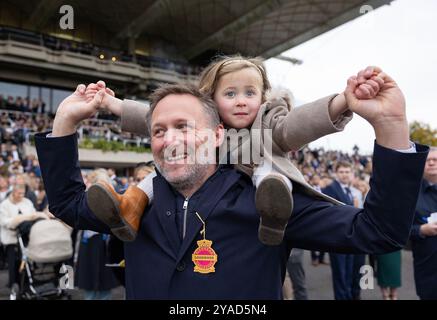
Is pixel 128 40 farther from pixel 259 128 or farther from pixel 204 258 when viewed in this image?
pixel 204 258

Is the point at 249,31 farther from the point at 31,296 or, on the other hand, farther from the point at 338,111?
the point at 338,111

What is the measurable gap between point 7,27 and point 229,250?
2527 cm

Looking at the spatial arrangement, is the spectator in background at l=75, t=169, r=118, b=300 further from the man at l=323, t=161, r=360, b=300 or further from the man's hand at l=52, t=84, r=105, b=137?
the man's hand at l=52, t=84, r=105, b=137

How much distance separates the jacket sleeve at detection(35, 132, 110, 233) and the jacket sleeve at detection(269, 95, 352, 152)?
809mm

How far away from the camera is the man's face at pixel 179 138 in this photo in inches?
51.0

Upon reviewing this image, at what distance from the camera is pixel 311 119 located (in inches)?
49.1

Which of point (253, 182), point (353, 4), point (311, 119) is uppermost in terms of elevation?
point (353, 4)

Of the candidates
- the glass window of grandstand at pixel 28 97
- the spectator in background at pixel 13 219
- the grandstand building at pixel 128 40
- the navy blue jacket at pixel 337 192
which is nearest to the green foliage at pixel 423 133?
the grandstand building at pixel 128 40

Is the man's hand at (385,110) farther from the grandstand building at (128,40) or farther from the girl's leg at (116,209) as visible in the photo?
the grandstand building at (128,40)

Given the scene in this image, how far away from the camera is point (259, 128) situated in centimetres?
145

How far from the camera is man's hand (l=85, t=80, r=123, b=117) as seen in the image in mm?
1526

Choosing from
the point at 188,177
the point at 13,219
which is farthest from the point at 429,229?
the point at 13,219

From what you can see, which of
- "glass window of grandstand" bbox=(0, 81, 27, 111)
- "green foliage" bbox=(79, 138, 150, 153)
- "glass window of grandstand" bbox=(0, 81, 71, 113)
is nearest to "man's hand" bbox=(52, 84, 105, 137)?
"green foliage" bbox=(79, 138, 150, 153)
